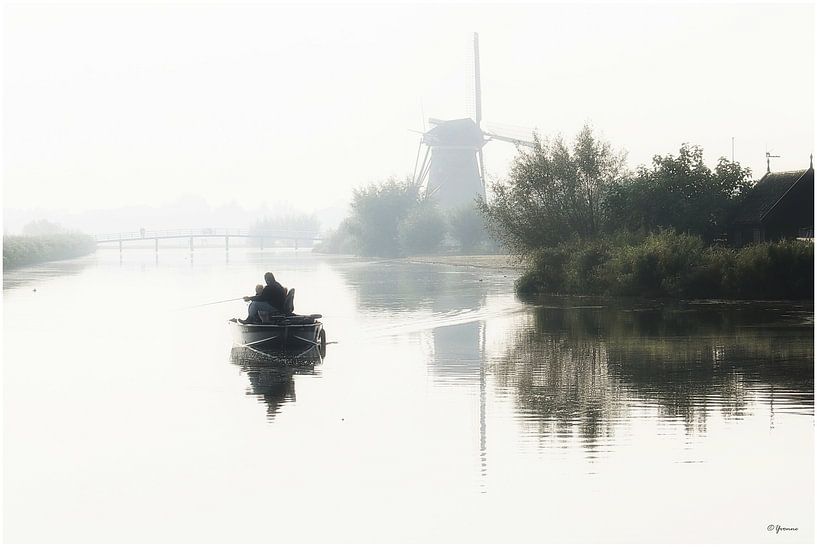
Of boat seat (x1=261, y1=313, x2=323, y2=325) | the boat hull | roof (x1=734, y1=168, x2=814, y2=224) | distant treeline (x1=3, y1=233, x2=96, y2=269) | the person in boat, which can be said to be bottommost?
the boat hull

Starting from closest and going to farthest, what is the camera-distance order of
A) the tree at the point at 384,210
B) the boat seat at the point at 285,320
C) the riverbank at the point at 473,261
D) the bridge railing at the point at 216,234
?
the boat seat at the point at 285,320
the riverbank at the point at 473,261
the tree at the point at 384,210
the bridge railing at the point at 216,234

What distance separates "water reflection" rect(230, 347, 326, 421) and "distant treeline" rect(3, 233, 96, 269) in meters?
65.0

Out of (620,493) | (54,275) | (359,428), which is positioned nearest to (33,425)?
(359,428)

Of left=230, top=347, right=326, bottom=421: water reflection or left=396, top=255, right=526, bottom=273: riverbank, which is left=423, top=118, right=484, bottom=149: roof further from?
left=230, top=347, right=326, bottom=421: water reflection

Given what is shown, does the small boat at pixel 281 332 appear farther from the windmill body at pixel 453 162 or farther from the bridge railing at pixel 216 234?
the bridge railing at pixel 216 234

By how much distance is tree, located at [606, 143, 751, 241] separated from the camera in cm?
4931

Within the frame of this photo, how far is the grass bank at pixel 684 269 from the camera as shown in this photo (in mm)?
39719

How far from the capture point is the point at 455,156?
349 ft

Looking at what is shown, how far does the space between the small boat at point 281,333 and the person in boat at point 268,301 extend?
21cm

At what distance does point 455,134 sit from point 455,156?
227 cm

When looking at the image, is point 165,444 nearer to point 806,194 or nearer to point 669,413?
point 669,413

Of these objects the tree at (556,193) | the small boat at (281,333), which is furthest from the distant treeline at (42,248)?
the small boat at (281,333)

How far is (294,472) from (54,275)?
63.4 meters

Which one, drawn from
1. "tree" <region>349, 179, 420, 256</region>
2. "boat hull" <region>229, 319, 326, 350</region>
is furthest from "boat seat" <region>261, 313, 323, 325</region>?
"tree" <region>349, 179, 420, 256</region>
